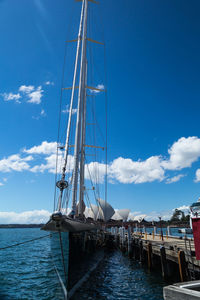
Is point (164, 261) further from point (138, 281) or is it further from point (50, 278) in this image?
point (50, 278)

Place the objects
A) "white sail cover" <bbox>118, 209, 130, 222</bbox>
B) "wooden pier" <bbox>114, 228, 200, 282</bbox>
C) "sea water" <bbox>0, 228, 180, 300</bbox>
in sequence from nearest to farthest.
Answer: "wooden pier" <bbox>114, 228, 200, 282</bbox>, "sea water" <bbox>0, 228, 180, 300</bbox>, "white sail cover" <bbox>118, 209, 130, 222</bbox>

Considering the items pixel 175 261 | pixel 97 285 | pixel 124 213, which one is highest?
pixel 124 213

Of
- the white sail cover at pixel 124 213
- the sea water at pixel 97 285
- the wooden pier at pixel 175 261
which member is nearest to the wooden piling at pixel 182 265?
the wooden pier at pixel 175 261

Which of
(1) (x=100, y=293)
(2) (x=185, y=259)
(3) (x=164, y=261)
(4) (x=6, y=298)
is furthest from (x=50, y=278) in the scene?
(2) (x=185, y=259)

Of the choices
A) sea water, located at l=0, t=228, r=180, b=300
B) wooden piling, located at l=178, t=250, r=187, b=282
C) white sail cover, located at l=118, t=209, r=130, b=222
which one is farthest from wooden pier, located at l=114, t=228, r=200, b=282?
white sail cover, located at l=118, t=209, r=130, b=222

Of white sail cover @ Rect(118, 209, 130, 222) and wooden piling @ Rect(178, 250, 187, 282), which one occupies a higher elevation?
white sail cover @ Rect(118, 209, 130, 222)

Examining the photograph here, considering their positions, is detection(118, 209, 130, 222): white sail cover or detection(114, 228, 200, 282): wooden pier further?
detection(118, 209, 130, 222): white sail cover

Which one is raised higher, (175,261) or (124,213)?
(124,213)

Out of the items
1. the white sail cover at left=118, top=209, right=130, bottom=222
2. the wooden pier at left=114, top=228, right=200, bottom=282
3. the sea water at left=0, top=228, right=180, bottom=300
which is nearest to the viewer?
the wooden pier at left=114, top=228, right=200, bottom=282

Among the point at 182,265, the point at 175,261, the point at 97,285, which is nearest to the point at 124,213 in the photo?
the point at 175,261

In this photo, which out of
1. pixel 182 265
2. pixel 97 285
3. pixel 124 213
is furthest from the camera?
pixel 124 213

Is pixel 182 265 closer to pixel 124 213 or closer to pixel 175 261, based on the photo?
pixel 175 261

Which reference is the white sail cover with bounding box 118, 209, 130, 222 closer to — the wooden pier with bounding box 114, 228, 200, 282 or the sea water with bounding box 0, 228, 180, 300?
the wooden pier with bounding box 114, 228, 200, 282

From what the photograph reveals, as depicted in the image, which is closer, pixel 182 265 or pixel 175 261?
pixel 182 265
